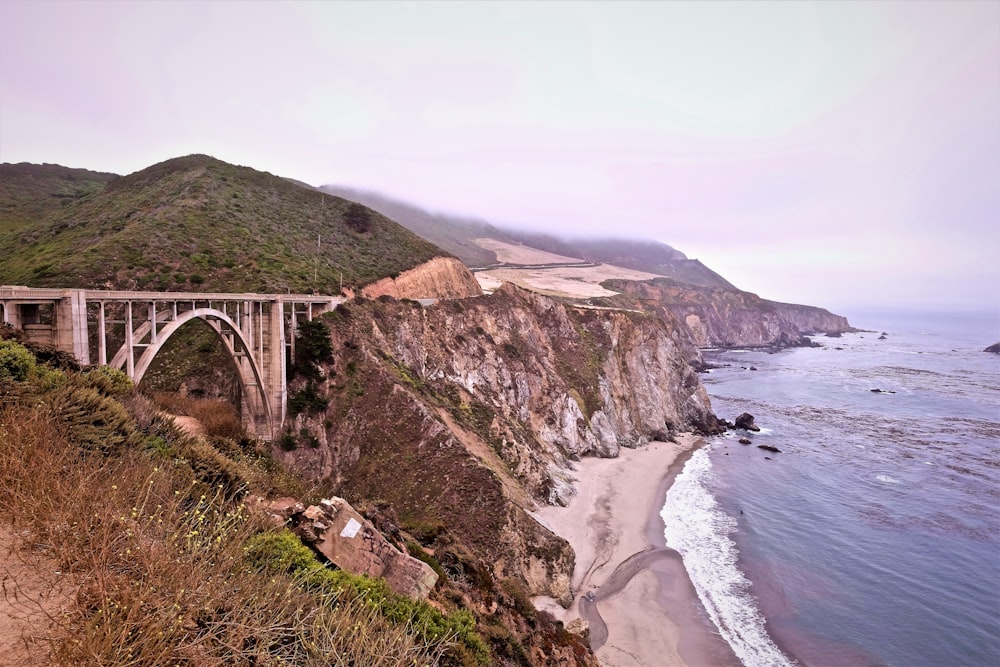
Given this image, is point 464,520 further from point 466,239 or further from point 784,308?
point 784,308

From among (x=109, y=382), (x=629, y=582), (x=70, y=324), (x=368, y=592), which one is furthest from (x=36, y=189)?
(x=629, y=582)

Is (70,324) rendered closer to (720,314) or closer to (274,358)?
(274,358)

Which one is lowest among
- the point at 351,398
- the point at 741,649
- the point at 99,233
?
the point at 741,649

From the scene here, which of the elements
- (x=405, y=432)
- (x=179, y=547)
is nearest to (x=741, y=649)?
(x=405, y=432)

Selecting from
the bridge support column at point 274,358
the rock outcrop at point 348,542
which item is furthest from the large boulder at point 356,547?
the bridge support column at point 274,358

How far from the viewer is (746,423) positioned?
59.3 m

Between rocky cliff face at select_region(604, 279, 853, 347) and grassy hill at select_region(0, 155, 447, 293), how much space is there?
10084 cm

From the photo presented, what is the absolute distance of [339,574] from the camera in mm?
8859

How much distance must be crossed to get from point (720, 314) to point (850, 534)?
132820mm

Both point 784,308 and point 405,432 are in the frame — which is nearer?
point 405,432

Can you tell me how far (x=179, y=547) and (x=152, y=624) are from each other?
168 centimetres

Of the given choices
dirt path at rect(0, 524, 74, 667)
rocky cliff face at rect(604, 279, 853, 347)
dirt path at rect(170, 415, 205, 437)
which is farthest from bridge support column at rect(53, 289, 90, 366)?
rocky cliff face at rect(604, 279, 853, 347)

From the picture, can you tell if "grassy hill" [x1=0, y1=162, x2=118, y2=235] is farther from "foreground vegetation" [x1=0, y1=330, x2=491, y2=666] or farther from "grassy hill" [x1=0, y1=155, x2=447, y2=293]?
"foreground vegetation" [x1=0, y1=330, x2=491, y2=666]

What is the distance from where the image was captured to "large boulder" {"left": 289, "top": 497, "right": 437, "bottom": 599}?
9.90 metres
